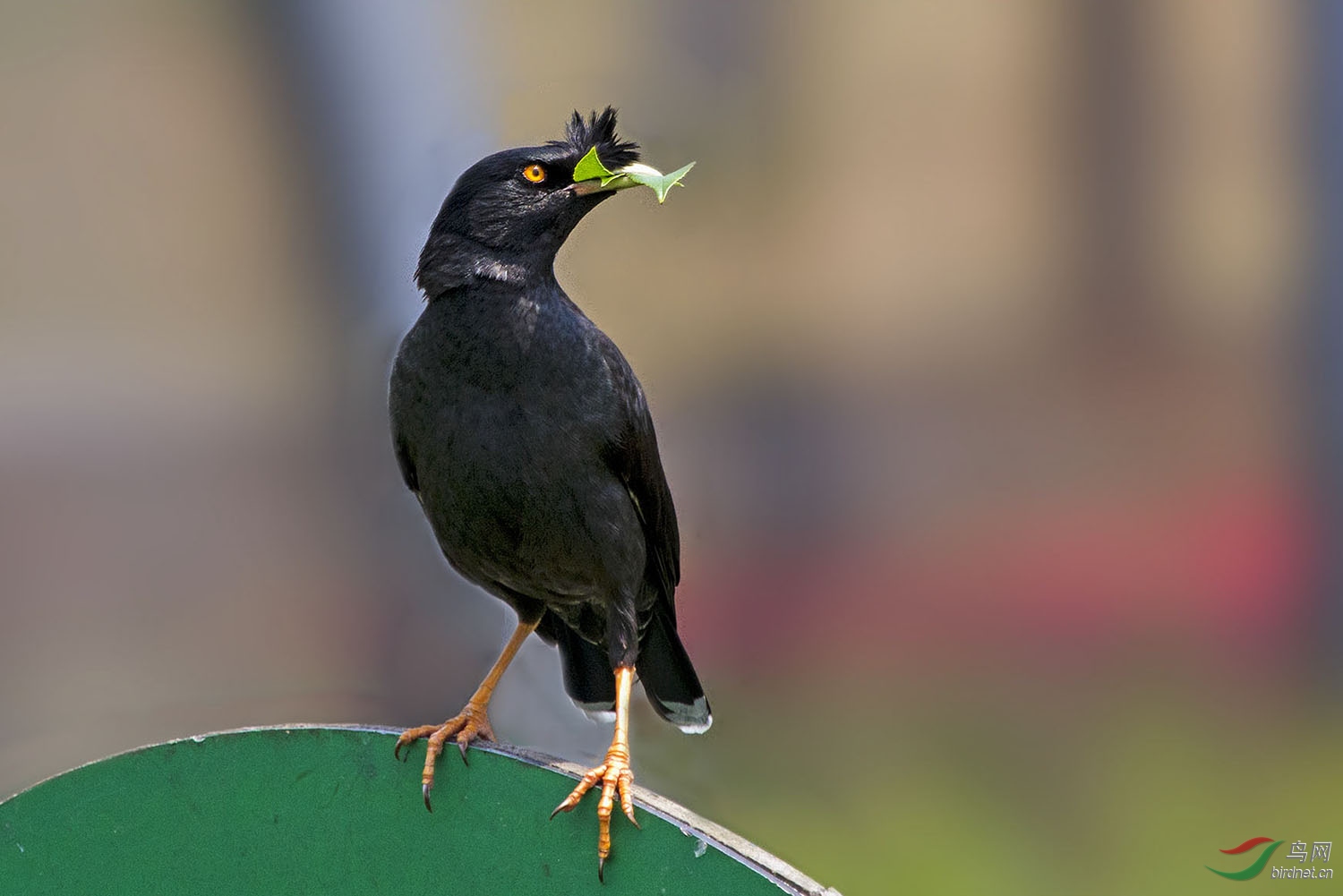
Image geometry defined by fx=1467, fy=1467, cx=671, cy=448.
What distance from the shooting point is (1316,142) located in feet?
19.6

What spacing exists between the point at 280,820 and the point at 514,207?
1.37 m

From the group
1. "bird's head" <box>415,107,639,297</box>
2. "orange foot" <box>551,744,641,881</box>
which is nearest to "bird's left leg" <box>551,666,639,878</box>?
"orange foot" <box>551,744,641,881</box>

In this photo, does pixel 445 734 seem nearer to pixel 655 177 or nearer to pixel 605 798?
pixel 605 798

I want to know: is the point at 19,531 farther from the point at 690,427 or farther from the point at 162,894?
the point at 162,894

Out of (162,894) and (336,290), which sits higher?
(336,290)

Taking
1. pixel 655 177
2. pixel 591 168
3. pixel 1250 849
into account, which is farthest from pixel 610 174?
pixel 1250 849

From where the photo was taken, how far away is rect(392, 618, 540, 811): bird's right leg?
8.64 ft

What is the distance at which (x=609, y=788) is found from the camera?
254 centimetres

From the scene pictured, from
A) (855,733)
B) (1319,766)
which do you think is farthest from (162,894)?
(1319,766)

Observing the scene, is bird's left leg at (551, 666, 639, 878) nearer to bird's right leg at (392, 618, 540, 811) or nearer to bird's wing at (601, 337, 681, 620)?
bird's right leg at (392, 618, 540, 811)

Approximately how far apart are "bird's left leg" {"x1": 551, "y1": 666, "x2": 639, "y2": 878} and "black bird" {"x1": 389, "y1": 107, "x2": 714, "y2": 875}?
2 centimetres

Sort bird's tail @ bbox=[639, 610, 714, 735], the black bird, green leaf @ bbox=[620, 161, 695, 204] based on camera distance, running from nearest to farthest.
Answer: green leaf @ bbox=[620, 161, 695, 204]
the black bird
bird's tail @ bbox=[639, 610, 714, 735]

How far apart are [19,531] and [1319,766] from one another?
5379 millimetres

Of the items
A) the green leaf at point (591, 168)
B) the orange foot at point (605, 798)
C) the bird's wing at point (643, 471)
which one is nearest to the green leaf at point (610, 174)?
the green leaf at point (591, 168)
